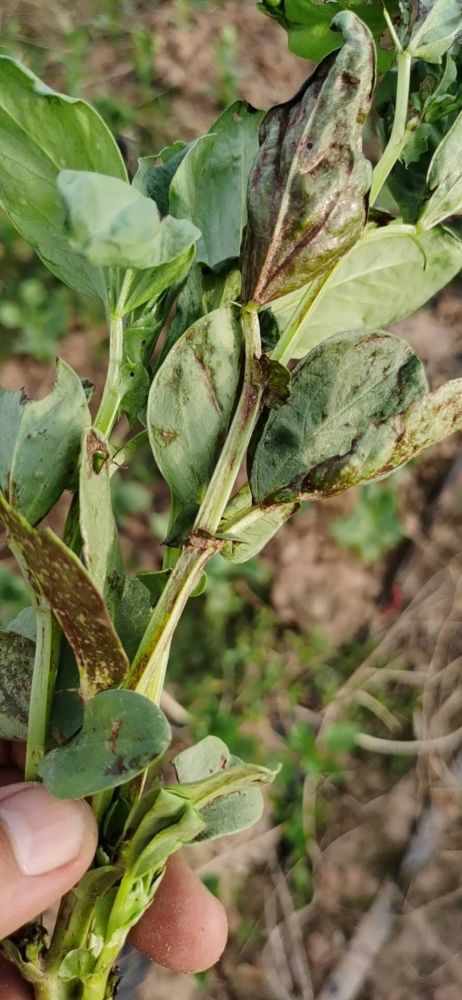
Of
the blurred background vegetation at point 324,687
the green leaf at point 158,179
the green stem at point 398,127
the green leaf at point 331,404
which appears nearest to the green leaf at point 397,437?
the green leaf at point 331,404

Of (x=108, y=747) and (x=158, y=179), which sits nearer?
(x=108, y=747)

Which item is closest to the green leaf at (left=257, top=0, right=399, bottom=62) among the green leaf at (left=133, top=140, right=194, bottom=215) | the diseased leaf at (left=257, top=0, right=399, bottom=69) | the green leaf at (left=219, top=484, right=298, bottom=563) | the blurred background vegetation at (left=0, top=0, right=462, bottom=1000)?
the diseased leaf at (left=257, top=0, right=399, bottom=69)

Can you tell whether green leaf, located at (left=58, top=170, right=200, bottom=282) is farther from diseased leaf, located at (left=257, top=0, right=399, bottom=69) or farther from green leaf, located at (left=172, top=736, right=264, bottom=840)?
green leaf, located at (left=172, top=736, right=264, bottom=840)

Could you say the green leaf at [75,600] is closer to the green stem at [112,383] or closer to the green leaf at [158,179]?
the green stem at [112,383]

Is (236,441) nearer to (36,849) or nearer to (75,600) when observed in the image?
(75,600)

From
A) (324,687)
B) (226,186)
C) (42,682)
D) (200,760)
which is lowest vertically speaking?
(324,687)

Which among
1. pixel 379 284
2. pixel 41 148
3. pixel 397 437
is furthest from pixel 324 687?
pixel 41 148
